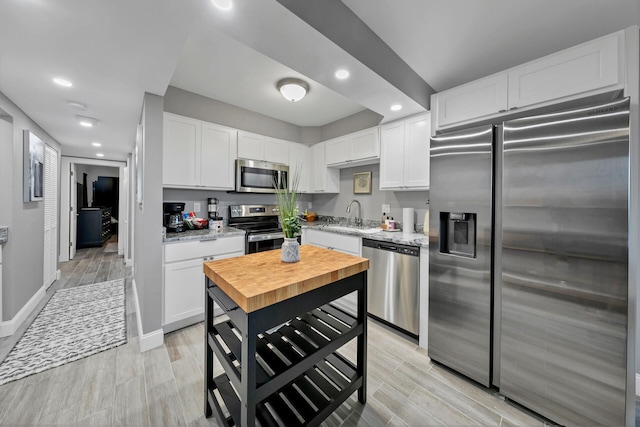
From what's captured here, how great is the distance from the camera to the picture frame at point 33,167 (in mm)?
2629

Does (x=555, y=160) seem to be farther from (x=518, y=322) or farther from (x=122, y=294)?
(x=122, y=294)

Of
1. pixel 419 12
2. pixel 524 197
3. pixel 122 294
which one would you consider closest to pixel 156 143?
pixel 419 12

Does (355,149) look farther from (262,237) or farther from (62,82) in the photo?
(62,82)

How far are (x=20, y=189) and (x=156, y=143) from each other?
6.03ft

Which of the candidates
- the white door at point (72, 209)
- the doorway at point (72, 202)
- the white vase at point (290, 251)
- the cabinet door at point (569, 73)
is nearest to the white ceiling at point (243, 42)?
the cabinet door at point (569, 73)

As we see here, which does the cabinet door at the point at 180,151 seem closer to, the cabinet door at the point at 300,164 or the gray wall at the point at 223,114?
the gray wall at the point at 223,114

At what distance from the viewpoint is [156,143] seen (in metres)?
2.13

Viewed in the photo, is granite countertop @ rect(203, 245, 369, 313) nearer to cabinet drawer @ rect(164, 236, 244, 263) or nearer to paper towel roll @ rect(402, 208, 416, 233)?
cabinet drawer @ rect(164, 236, 244, 263)

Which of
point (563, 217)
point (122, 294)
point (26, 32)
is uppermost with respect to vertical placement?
point (26, 32)

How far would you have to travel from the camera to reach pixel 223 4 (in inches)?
47.3

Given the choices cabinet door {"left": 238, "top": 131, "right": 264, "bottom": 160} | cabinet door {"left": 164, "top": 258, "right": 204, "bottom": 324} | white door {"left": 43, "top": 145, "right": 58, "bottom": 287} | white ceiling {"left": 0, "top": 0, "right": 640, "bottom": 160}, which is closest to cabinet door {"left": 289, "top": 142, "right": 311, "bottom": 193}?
cabinet door {"left": 238, "top": 131, "right": 264, "bottom": 160}

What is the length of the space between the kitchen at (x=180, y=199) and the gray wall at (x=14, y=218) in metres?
1.01

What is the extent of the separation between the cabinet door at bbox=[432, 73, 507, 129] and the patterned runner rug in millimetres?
3690

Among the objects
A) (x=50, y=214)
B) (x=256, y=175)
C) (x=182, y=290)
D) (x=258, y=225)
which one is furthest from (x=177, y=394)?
(x=50, y=214)
